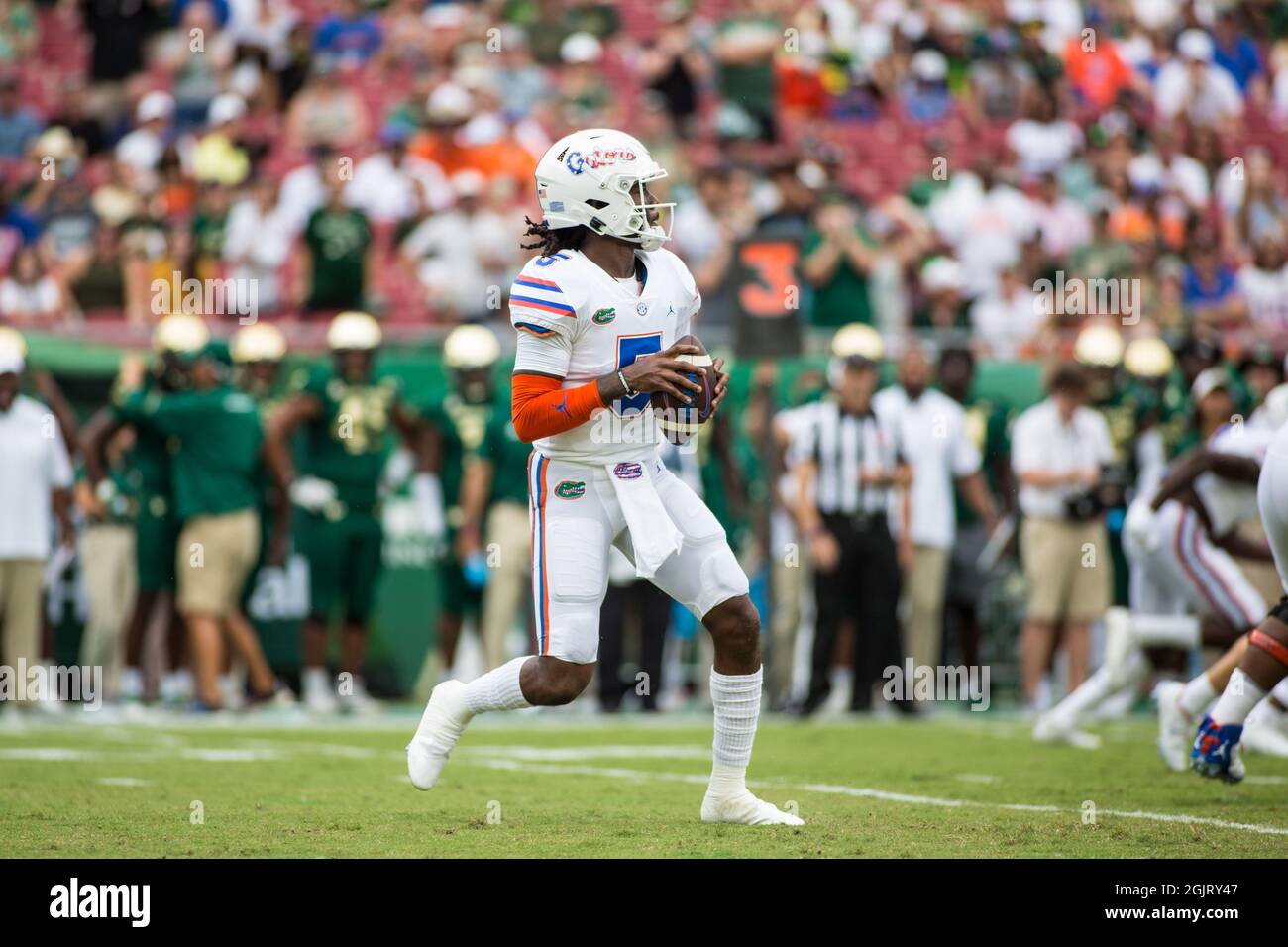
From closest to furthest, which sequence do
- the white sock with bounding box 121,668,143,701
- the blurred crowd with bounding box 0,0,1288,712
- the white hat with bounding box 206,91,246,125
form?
the white sock with bounding box 121,668,143,701 < the blurred crowd with bounding box 0,0,1288,712 < the white hat with bounding box 206,91,246,125

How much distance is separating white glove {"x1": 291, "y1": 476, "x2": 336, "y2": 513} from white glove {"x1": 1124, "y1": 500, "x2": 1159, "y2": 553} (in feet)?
15.7

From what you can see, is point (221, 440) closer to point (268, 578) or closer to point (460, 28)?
point (268, 578)

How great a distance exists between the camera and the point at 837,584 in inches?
455

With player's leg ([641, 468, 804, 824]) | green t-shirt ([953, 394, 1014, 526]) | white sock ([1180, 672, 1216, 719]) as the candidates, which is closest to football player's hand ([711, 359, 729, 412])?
player's leg ([641, 468, 804, 824])

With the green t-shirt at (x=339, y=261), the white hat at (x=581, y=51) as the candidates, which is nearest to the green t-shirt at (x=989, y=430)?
the green t-shirt at (x=339, y=261)

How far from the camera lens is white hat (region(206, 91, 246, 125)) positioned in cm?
1575

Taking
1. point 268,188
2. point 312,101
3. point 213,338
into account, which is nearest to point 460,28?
point 312,101

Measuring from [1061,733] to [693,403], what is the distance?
420 cm

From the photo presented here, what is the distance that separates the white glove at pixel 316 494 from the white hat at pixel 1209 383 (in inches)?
191

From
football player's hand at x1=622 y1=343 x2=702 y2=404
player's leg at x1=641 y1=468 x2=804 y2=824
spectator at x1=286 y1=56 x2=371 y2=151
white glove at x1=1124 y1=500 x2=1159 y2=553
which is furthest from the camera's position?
spectator at x1=286 y1=56 x2=371 y2=151

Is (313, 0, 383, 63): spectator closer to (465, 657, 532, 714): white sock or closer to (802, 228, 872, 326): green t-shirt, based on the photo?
(802, 228, 872, 326): green t-shirt

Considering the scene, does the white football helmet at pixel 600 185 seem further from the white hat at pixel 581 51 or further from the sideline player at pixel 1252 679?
the white hat at pixel 581 51

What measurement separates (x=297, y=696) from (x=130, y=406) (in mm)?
2110
